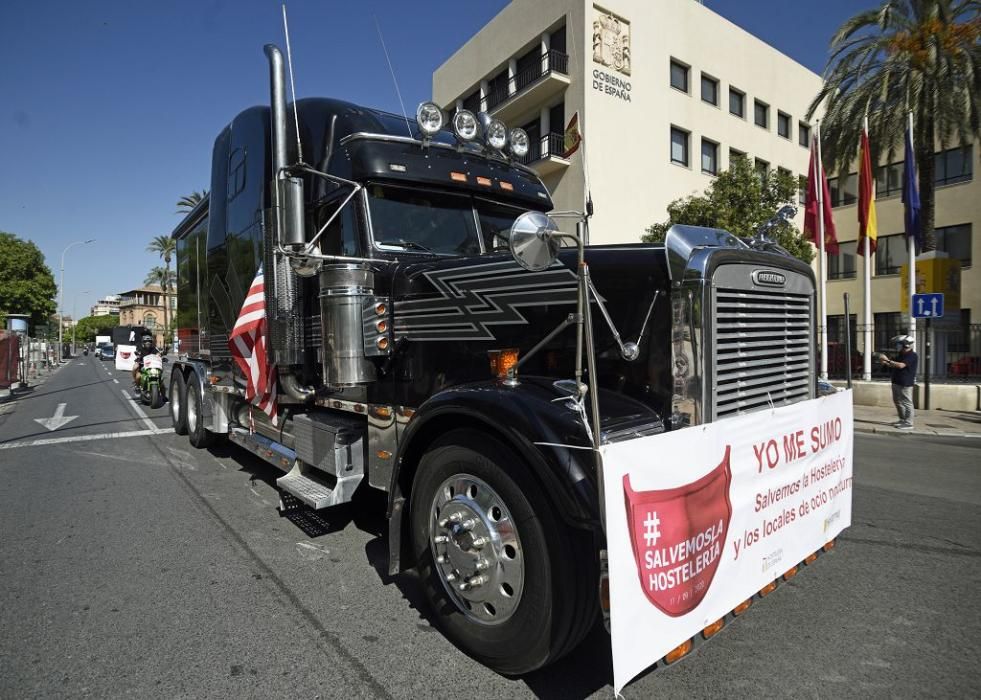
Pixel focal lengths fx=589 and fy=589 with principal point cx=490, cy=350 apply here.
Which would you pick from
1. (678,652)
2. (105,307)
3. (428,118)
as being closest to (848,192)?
(428,118)

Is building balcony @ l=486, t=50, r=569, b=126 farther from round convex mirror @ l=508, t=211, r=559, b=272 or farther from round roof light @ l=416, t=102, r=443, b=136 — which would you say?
round convex mirror @ l=508, t=211, r=559, b=272

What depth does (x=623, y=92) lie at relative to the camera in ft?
68.3

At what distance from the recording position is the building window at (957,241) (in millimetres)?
24266

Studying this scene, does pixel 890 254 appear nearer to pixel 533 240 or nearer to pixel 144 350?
pixel 144 350

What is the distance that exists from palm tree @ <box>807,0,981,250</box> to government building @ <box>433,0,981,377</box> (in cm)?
283

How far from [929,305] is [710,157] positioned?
14666 millimetres

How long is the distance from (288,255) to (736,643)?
3.35 meters

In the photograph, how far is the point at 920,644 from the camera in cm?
292

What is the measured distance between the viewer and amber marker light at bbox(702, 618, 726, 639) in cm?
234

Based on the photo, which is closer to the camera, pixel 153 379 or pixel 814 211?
pixel 153 379

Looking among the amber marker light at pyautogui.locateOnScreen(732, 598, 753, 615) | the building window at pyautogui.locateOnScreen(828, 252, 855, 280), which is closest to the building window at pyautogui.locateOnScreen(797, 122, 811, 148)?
the building window at pyautogui.locateOnScreen(828, 252, 855, 280)

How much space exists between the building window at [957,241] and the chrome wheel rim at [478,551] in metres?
A: 29.0

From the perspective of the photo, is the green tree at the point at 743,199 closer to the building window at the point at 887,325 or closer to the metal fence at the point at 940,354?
the metal fence at the point at 940,354

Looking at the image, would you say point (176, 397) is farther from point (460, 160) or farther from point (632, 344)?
point (632, 344)
